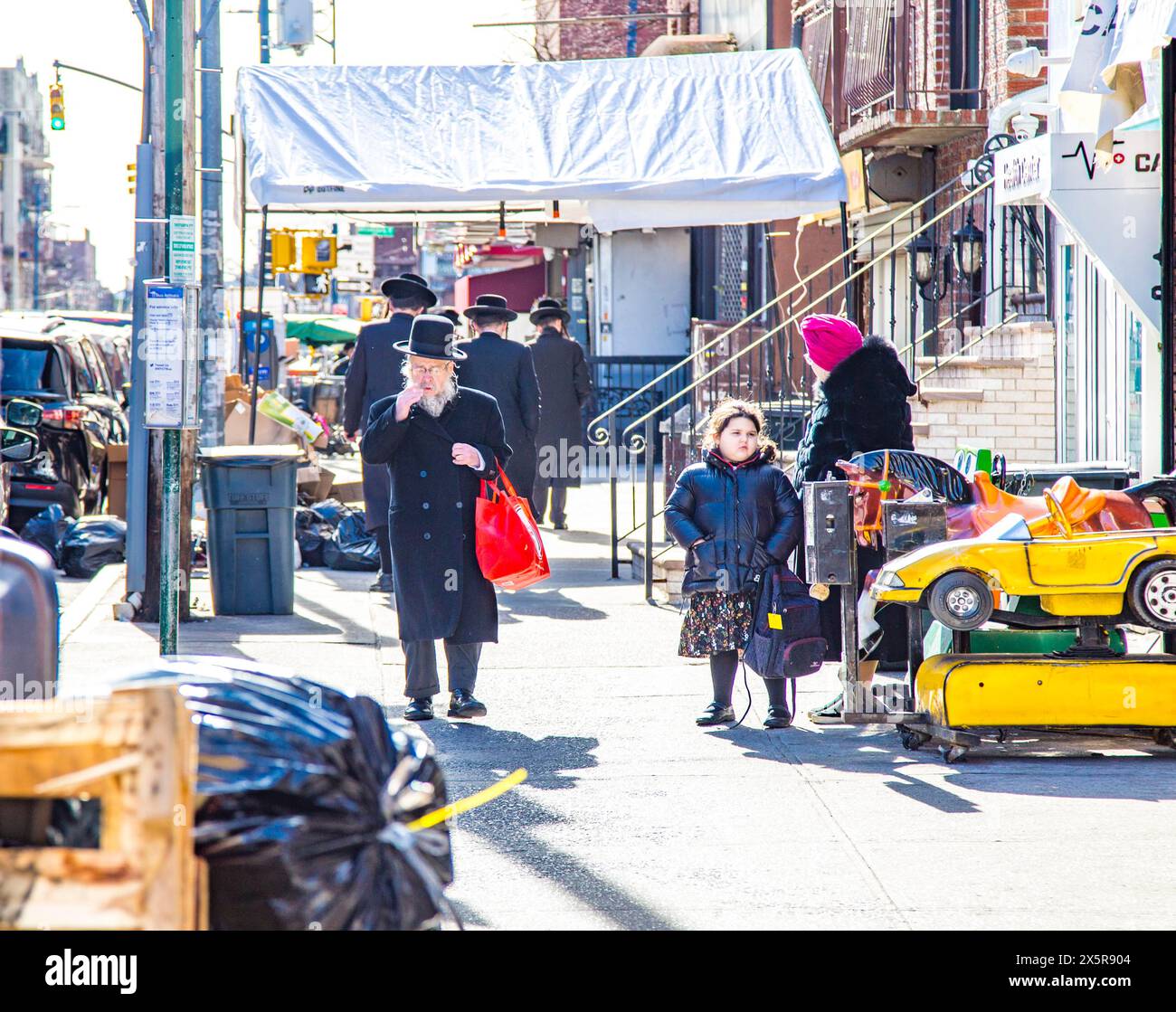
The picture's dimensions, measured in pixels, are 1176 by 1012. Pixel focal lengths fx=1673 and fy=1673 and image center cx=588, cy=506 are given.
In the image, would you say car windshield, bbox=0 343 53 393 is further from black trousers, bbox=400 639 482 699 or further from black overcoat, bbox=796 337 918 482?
black overcoat, bbox=796 337 918 482

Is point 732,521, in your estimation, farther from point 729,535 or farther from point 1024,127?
point 1024,127

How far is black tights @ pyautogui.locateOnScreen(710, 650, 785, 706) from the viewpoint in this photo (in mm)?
7134

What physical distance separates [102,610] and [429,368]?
395 centimetres

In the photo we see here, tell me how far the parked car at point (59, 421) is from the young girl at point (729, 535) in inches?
307

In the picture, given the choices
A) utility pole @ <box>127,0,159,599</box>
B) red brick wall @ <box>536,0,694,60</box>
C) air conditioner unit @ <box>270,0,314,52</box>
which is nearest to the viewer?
utility pole @ <box>127,0,159,599</box>

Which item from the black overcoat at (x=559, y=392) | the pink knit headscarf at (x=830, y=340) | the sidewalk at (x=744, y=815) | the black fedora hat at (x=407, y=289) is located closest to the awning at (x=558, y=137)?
the black overcoat at (x=559, y=392)

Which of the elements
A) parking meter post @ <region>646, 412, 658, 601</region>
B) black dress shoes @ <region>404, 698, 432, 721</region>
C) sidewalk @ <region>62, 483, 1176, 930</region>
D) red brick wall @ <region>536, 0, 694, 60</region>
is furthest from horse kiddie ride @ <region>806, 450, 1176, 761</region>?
red brick wall @ <region>536, 0, 694, 60</region>

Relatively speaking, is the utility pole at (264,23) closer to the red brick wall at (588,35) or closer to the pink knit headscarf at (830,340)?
the red brick wall at (588,35)

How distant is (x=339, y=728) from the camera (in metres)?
2.71

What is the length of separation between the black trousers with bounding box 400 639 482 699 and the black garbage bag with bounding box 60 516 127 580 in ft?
19.0
